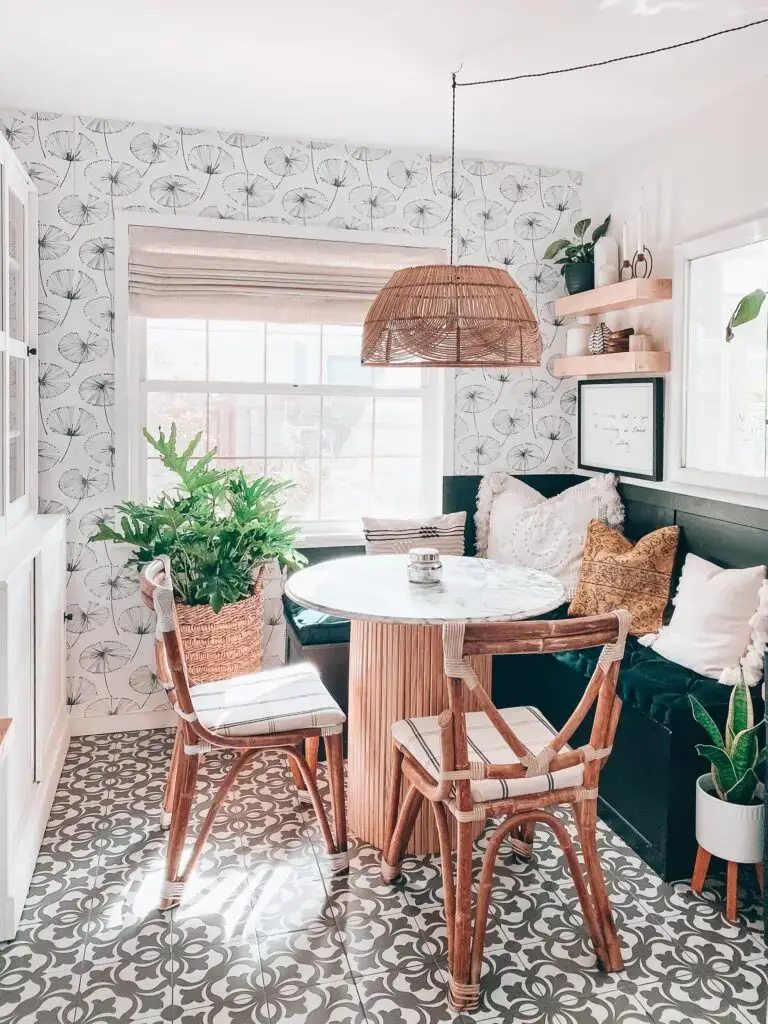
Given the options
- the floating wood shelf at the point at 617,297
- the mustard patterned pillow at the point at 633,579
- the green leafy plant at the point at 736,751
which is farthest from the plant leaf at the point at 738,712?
the floating wood shelf at the point at 617,297

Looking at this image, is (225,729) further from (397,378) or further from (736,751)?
(397,378)

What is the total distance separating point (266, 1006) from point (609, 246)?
10.3ft

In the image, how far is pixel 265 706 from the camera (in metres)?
2.38

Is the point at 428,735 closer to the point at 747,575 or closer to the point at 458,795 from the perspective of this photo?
the point at 458,795

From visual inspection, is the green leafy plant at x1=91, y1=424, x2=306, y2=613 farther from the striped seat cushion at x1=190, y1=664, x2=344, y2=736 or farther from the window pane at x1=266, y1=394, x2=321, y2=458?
the striped seat cushion at x1=190, y1=664, x2=344, y2=736

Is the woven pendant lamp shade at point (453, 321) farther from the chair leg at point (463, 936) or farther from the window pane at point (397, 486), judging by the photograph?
the window pane at point (397, 486)

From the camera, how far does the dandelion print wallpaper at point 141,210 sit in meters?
3.38

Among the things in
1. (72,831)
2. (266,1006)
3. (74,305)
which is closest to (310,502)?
(74,305)

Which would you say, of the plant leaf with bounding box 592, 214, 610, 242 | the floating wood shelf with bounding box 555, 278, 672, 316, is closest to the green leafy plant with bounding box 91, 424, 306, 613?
the floating wood shelf with bounding box 555, 278, 672, 316

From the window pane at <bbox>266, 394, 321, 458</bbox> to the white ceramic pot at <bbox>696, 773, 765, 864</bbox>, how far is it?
231 centimetres

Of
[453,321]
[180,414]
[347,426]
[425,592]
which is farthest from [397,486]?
[453,321]

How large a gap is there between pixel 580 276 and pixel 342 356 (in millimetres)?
1157

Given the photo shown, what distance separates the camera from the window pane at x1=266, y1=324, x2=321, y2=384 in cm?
377

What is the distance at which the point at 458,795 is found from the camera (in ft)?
6.37
